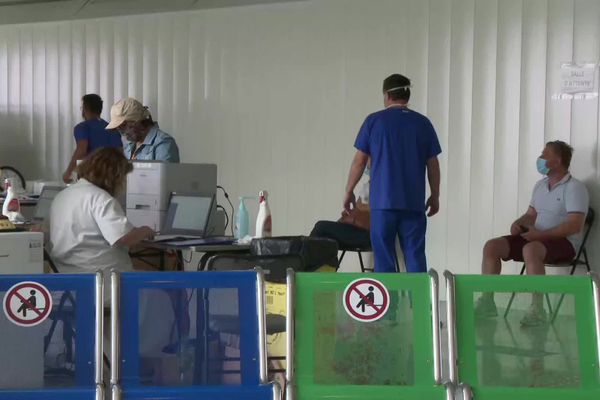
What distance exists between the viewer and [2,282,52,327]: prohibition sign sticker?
295 cm

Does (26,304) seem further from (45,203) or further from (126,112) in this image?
(45,203)

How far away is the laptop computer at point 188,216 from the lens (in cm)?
557

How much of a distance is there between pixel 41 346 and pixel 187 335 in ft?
1.34

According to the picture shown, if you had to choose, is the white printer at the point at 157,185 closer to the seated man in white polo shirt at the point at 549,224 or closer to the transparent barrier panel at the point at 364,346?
the seated man in white polo shirt at the point at 549,224

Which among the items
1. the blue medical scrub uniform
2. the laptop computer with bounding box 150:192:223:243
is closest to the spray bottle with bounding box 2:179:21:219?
the laptop computer with bounding box 150:192:223:243

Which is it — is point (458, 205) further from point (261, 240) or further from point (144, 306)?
point (144, 306)

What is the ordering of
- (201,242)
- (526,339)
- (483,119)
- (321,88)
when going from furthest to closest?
1. (321,88)
2. (483,119)
3. (201,242)
4. (526,339)

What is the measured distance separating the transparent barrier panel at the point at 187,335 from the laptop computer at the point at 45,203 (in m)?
3.58

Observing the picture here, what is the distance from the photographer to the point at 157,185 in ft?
18.9

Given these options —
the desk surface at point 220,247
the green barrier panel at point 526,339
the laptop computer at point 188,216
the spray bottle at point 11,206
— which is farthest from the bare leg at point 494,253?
the green barrier panel at point 526,339

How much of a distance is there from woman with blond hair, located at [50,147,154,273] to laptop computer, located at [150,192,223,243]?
0.60 metres

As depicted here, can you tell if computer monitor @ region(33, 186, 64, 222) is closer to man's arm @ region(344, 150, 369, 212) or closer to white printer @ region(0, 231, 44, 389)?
man's arm @ region(344, 150, 369, 212)

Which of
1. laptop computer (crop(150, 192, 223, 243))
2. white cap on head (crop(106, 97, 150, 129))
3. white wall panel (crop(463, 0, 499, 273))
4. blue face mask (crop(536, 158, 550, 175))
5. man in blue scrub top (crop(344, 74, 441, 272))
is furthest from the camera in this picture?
white wall panel (crop(463, 0, 499, 273))

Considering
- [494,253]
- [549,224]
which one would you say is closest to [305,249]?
[494,253]
